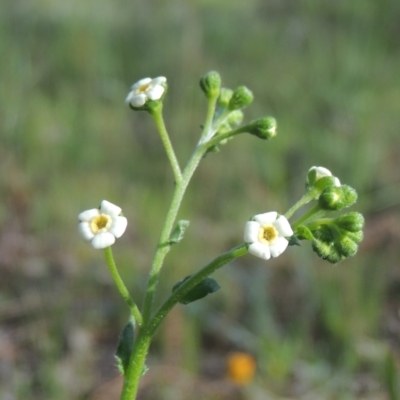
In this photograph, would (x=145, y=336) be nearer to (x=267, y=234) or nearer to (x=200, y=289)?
(x=200, y=289)

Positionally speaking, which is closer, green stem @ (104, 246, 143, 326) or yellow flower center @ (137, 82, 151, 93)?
green stem @ (104, 246, 143, 326)

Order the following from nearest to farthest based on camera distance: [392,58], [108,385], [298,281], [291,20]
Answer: [108,385] < [298,281] < [392,58] < [291,20]

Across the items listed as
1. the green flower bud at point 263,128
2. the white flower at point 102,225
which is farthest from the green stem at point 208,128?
the white flower at point 102,225

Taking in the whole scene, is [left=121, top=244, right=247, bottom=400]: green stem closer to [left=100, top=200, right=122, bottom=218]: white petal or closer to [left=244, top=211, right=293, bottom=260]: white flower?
[left=244, top=211, right=293, bottom=260]: white flower

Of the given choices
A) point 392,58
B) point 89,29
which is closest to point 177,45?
point 89,29

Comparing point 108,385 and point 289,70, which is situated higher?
point 289,70

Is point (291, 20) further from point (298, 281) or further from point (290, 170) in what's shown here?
point (298, 281)

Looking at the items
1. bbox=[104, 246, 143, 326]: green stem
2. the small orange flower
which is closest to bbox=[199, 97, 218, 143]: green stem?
bbox=[104, 246, 143, 326]: green stem
